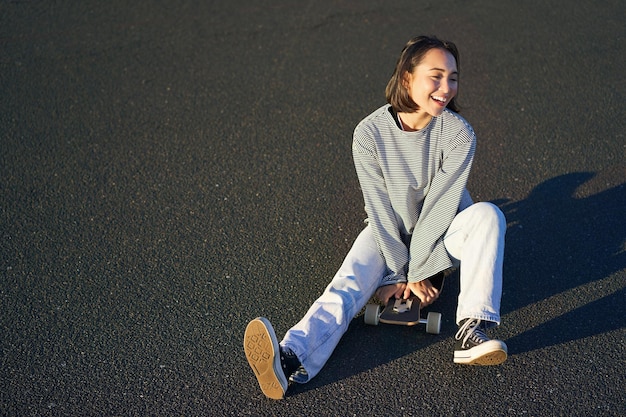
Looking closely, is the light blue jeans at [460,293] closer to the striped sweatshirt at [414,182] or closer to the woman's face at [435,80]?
the striped sweatshirt at [414,182]

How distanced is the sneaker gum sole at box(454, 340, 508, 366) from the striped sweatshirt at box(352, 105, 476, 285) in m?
0.49

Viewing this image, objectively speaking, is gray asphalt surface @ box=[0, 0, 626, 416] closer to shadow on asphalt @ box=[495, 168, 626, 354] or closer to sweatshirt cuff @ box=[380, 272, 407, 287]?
shadow on asphalt @ box=[495, 168, 626, 354]

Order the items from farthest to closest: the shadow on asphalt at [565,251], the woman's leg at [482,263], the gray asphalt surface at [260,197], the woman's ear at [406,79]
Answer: the shadow on asphalt at [565,251] → the woman's ear at [406,79] → the gray asphalt surface at [260,197] → the woman's leg at [482,263]

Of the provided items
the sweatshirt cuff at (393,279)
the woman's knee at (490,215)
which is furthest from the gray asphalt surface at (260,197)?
the woman's knee at (490,215)

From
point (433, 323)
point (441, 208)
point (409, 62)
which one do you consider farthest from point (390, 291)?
point (409, 62)

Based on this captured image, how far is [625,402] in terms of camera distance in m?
3.39

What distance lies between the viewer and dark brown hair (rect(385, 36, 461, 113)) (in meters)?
3.64

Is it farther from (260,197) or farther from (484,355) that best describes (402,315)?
(260,197)

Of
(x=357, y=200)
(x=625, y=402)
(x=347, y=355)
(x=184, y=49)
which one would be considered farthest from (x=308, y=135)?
(x=625, y=402)

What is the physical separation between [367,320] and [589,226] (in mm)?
1531

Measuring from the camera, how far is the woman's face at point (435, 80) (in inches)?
142

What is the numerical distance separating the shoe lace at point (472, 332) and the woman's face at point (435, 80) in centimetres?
101

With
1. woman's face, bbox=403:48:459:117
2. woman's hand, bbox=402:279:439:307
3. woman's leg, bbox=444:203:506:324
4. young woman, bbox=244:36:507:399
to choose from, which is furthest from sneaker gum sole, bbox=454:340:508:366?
woman's face, bbox=403:48:459:117

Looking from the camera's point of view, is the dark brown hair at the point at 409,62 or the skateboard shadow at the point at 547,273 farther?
the skateboard shadow at the point at 547,273
